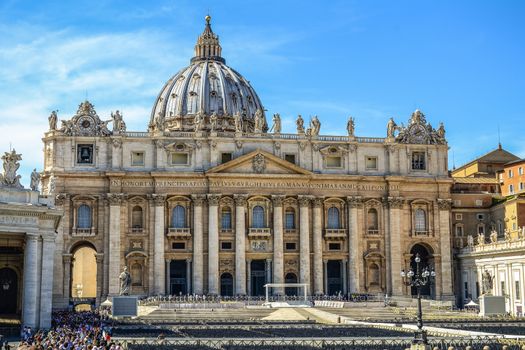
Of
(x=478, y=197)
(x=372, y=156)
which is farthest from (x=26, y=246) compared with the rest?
(x=478, y=197)

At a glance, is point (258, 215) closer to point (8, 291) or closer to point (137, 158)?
point (137, 158)

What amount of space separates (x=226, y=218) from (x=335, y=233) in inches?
461

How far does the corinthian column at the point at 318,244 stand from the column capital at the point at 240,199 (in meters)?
7.55

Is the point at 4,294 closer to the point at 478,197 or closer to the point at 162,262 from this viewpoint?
the point at 162,262

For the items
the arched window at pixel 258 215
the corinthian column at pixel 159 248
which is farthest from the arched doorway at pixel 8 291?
the arched window at pixel 258 215

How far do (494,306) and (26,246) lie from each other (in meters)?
Answer: 36.8

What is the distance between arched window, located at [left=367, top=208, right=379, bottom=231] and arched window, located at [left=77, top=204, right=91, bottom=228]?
97.7 ft

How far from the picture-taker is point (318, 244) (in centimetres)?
9019

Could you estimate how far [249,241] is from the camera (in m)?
89.4

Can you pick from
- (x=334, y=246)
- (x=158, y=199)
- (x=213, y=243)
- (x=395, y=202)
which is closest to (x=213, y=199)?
(x=213, y=243)

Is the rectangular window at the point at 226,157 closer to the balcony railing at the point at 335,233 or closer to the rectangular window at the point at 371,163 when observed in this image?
the balcony railing at the point at 335,233

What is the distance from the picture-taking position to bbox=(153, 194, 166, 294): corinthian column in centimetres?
8725

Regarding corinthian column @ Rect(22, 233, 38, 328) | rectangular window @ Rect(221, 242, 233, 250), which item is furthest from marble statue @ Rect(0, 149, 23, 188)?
rectangular window @ Rect(221, 242, 233, 250)

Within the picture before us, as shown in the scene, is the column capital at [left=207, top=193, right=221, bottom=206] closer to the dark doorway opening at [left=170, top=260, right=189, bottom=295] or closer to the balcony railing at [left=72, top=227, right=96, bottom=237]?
the dark doorway opening at [left=170, top=260, right=189, bottom=295]
